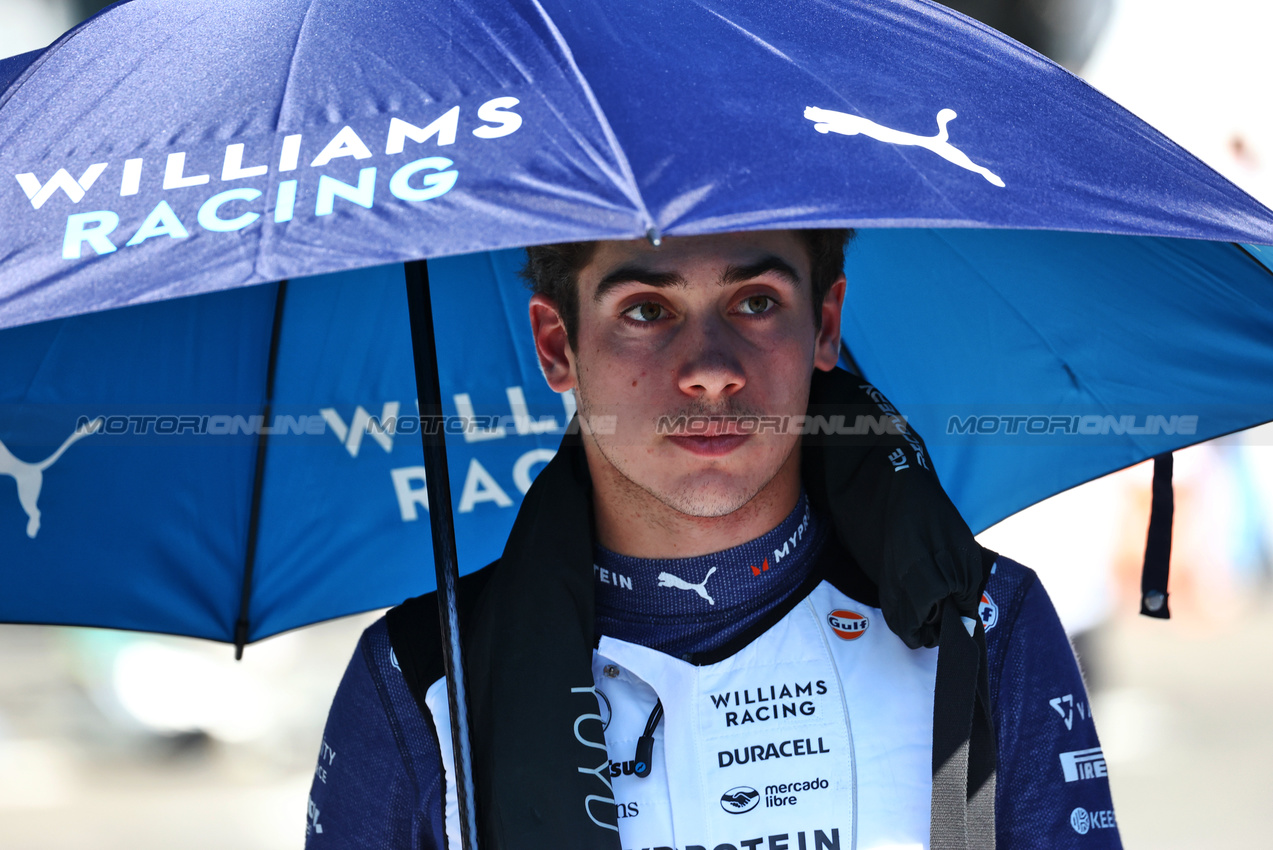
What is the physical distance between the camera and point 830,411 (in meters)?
1.89

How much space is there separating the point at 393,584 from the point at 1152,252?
1.43 meters

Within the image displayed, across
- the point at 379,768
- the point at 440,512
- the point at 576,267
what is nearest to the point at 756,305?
the point at 576,267

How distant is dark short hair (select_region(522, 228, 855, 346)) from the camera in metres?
1.76

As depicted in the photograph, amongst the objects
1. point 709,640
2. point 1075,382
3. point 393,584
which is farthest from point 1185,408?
point 393,584

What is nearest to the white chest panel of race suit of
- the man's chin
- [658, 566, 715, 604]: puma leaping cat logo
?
[658, 566, 715, 604]: puma leaping cat logo

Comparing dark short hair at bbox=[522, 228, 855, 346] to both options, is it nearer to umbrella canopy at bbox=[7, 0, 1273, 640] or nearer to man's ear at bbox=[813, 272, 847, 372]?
man's ear at bbox=[813, 272, 847, 372]

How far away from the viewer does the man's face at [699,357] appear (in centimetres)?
163

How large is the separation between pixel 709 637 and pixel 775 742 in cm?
18

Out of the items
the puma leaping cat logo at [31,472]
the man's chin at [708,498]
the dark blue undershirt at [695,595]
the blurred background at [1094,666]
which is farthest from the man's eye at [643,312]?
the blurred background at [1094,666]

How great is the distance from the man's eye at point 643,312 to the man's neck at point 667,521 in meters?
0.24

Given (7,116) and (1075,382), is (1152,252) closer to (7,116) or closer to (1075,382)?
(1075,382)

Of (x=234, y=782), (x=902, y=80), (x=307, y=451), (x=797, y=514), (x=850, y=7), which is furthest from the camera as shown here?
(x=234, y=782)

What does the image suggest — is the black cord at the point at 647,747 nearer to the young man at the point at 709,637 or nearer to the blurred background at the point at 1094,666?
the young man at the point at 709,637

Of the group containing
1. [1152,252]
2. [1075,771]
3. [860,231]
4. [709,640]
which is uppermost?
[860,231]
